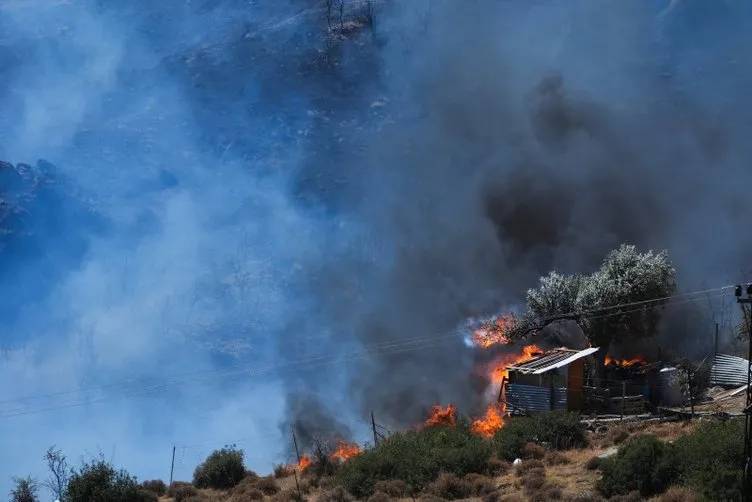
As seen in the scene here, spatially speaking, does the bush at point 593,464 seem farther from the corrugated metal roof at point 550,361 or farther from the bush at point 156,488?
the bush at point 156,488

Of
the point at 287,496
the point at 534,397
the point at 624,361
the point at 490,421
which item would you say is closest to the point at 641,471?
the point at 287,496

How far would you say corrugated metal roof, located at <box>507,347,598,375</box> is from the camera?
4672 cm

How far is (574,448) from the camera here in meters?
38.0

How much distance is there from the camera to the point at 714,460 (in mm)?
28266

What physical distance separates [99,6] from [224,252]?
143 ft

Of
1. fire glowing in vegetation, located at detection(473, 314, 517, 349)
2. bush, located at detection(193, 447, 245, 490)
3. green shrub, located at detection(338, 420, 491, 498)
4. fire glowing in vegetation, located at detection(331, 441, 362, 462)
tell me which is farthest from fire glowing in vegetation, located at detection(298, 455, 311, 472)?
fire glowing in vegetation, located at detection(473, 314, 517, 349)

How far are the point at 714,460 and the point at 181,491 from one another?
81.2ft

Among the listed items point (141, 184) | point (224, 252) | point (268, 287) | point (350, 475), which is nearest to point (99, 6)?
point (141, 184)

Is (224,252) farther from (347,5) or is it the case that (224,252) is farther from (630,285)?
(630,285)

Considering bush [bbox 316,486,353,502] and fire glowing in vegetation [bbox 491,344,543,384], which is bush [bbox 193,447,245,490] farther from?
fire glowing in vegetation [bbox 491,344,543,384]

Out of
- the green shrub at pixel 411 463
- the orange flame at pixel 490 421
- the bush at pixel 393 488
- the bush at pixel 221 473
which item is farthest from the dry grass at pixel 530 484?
the orange flame at pixel 490 421

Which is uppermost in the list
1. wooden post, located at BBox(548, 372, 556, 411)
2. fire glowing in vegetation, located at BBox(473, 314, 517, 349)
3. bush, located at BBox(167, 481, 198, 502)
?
fire glowing in vegetation, located at BBox(473, 314, 517, 349)

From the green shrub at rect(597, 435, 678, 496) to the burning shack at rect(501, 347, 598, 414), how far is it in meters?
15.2

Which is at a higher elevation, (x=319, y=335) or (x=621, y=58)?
(x=621, y=58)
